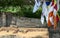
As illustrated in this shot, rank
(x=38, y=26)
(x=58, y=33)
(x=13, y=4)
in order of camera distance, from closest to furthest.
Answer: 1. (x=58, y=33)
2. (x=38, y=26)
3. (x=13, y=4)

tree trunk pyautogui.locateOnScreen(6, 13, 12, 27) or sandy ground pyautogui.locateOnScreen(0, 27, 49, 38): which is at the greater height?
tree trunk pyautogui.locateOnScreen(6, 13, 12, 27)

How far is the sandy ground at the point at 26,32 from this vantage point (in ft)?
15.5

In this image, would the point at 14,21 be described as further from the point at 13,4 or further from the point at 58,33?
the point at 58,33

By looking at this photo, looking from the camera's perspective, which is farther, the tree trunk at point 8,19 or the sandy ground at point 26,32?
the tree trunk at point 8,19

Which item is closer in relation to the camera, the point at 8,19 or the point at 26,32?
the point at 26,32

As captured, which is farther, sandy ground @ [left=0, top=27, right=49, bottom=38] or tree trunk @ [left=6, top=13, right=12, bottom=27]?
tree trunk @ [left=6, top=13, right=12, bottom=27]

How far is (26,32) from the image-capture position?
4.99m

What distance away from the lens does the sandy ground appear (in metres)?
4.73

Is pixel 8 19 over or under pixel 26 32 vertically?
over

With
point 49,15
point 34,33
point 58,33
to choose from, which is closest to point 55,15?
point 49,15

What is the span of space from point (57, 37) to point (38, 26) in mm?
1303

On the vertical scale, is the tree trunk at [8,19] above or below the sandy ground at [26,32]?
above

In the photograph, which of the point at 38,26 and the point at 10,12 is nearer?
the point at 38,26

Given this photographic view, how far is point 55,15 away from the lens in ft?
10.2
